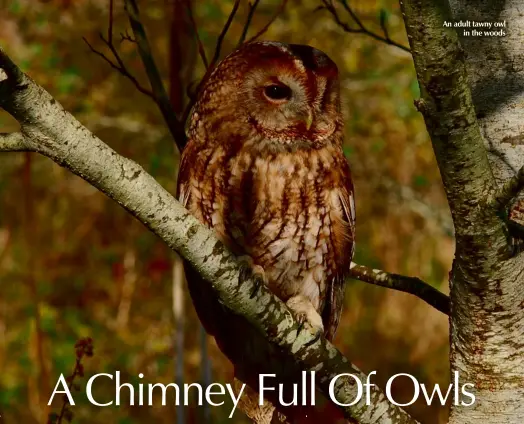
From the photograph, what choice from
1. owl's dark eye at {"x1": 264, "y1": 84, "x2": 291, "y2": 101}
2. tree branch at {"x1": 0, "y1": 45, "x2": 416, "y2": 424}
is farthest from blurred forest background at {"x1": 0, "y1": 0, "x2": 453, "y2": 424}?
tree branch at {"x1": 0, "y1": 45, "x2": 416, "y2": 424}

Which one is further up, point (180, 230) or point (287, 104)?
point (287, 104)

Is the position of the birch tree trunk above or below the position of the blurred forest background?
below

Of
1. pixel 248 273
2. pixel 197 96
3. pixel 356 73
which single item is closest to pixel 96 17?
pixel 356 73

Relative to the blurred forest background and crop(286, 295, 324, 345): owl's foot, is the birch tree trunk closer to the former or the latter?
crop(286, 295, 324, 345): owl's foot

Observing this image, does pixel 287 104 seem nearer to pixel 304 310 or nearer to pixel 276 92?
pixel 276 92

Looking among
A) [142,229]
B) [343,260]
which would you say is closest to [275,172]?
[343,260]

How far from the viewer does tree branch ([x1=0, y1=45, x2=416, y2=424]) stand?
3.78 ft

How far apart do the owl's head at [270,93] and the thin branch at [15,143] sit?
74cm

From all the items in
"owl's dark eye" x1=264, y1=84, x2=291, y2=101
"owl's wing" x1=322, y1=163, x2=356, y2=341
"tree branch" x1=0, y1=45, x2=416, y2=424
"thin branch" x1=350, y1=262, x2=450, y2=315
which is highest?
"owl's dark eye" x1=264, y1=84, x2=291, y2=101

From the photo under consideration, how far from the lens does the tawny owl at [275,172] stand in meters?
1.81

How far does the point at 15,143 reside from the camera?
117 centimetres

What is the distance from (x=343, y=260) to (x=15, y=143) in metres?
0.99

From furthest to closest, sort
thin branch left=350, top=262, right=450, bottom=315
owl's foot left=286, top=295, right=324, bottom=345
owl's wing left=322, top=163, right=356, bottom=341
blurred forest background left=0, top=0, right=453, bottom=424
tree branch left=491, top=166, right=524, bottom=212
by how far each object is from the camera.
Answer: blurred forest background left=0, top=0, right=453, bottom=424, owl's wing left=322, top=163, right=356, bottom=341, owl's foot left=286, top=295, right=324, bottom=345, thin branch left=350, top=262, right=450, bottom=315, tree branch left=491, top=166, right=524, bottom=212

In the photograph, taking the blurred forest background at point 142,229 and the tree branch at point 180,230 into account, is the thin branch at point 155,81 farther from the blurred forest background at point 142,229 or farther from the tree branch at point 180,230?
the blurred forest background at point 142,229
